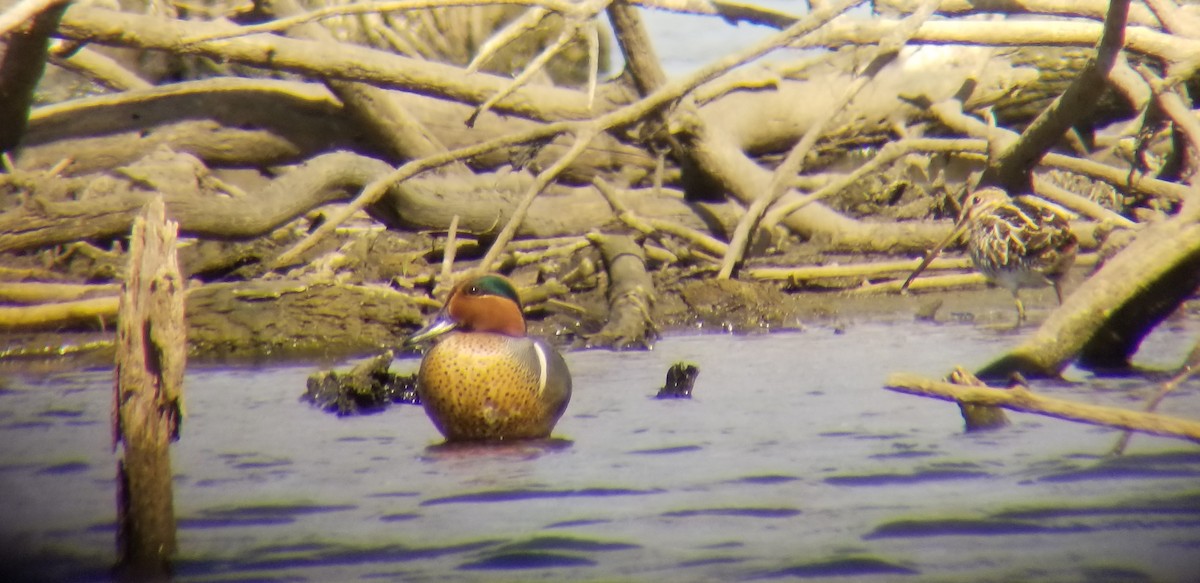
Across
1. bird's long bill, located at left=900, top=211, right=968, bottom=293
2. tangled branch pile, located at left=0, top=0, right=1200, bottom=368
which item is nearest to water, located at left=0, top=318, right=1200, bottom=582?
→ tangled branch pile, located at left=0, top=0, right=1200, bottom=368

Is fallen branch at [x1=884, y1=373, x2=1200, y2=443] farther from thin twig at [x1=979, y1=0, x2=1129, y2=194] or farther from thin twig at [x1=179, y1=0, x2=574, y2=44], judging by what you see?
thin twig at [x1=179, y1=0, x2=574, y2=44]

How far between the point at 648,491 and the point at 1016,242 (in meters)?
3.78

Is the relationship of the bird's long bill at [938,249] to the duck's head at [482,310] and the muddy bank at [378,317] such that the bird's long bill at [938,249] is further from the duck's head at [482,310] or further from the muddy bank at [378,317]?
the duck's head at [482,310]

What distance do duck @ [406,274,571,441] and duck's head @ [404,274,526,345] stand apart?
0.19ft

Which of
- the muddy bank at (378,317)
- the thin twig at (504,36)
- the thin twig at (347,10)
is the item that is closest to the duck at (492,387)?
the thin twig at (504,36)

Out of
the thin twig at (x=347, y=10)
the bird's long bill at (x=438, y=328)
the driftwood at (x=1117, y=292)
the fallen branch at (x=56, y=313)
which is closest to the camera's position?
the driftwood at (x=1117, y=292)

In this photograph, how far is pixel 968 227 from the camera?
7.91 m

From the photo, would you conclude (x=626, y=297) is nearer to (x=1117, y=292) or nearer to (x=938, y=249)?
(x=938, y=249)

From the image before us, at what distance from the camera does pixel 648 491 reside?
417cm

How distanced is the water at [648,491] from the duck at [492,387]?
0.41 feet

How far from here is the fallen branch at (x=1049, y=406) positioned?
2877 mm

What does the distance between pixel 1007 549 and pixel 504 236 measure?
3725 millimetres

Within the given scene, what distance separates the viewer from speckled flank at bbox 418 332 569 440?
4941 millimetres

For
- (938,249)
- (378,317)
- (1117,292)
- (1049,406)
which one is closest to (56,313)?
(378,317)
